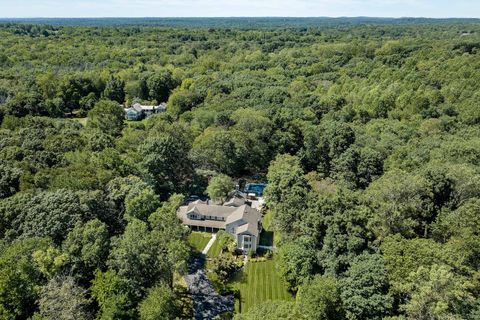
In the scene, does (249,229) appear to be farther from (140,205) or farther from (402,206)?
(402,206)

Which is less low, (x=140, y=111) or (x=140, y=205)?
(x=140, y=205)

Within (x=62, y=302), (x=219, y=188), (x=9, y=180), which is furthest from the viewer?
(x=219, y=188)

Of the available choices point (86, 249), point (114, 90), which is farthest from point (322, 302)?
point (114, 90)

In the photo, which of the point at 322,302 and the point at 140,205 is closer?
the point at 322,302

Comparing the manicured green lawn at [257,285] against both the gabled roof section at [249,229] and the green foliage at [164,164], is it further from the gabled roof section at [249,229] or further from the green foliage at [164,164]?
the green foliage at [164,164]

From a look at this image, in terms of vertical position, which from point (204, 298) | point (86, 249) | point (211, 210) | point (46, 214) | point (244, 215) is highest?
point (46, 214)

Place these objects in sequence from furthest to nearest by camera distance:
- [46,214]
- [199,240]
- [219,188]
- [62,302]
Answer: [219,188] → [199,240] → [46,214] → [62,302]

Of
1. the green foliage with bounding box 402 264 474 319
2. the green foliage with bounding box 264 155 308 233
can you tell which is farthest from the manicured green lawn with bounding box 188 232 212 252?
the green foliage with bounding box 402 264 474 319

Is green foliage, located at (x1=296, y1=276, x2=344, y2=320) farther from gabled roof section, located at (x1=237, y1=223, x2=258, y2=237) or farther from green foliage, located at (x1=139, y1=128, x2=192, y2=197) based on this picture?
green foliage, located at (x1=139, y1=128, x2=192, y2=197)
